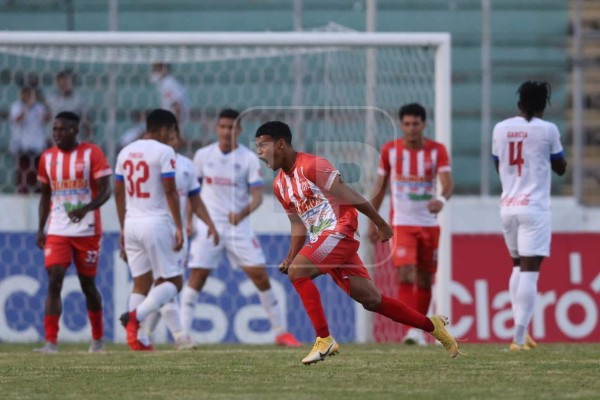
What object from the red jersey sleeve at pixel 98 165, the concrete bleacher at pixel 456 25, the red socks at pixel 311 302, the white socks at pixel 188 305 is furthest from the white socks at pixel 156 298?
the concrete bleacher at pixel 456 25

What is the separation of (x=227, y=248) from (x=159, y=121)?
213 centimetres

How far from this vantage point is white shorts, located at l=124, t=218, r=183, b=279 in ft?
37.2

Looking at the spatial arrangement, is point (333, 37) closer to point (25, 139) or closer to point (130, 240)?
point (130, 240)

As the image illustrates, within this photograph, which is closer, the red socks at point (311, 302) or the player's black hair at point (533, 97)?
the red socks at point (311, 302)

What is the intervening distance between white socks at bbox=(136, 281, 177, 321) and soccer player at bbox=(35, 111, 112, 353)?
65cm

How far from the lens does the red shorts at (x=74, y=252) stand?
37.5 ft

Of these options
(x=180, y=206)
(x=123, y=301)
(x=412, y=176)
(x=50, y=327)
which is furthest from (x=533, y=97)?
(x=123, y=301)

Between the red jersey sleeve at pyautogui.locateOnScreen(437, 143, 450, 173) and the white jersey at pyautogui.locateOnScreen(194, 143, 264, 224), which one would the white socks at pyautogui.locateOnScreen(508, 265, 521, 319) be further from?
the white jersey at pyautogui.locateOnScreen(194, 143, 264, 224)

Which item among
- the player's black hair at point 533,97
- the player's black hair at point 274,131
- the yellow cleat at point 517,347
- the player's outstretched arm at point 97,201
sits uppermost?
the player's black hair at point 533,97

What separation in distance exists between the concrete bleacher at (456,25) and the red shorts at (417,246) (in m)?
3.82

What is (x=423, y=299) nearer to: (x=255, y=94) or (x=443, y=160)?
(x=443, y=160)

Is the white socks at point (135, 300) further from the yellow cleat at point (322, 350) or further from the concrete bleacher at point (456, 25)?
the concrete bleacher at point (456, 25)

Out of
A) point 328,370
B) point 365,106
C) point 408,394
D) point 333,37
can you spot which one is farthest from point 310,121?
point 408,394

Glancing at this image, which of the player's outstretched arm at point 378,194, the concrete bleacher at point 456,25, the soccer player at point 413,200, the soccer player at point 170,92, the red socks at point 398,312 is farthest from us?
the concrete bleacher at point 456,25
